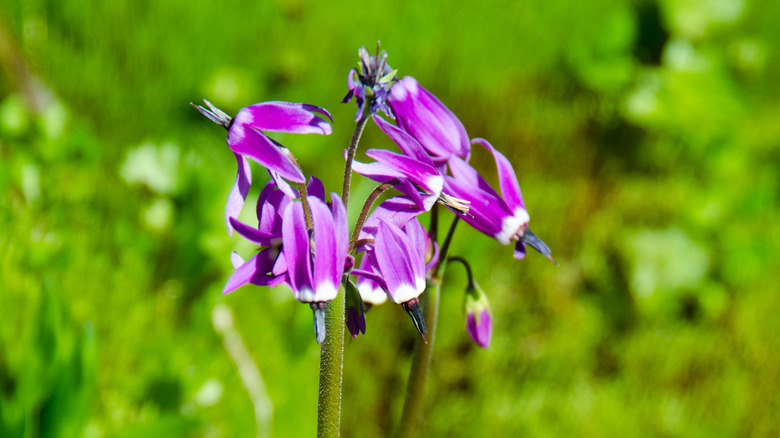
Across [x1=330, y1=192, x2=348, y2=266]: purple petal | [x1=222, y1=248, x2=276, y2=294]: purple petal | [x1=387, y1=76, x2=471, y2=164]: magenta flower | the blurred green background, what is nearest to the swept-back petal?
[x1=222, y1=248, x2=276, y2=294]: purple petal

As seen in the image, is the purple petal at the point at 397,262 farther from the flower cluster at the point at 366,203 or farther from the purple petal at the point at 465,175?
the purple petal at the point at 465,175

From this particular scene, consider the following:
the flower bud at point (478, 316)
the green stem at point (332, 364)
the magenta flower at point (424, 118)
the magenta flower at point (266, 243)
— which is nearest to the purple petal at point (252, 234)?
the magenta flower at point (266, 243)

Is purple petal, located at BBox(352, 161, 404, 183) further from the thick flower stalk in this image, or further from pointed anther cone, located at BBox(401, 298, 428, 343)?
pointed anther cone, located at BBox(401, 298, 428, 343)

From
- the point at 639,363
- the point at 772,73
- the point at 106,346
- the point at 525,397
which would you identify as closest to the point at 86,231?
the point at 106,346

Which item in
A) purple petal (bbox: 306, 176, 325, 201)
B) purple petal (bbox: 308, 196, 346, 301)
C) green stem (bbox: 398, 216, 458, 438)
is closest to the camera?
purple petal (bbox: 308, 196, 346, 301)

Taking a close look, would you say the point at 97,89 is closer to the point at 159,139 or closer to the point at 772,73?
the point at 159,139

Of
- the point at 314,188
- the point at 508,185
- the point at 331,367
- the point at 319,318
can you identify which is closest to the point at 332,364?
the point at 331,367

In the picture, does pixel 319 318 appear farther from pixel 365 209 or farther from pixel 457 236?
pixel 457 236
